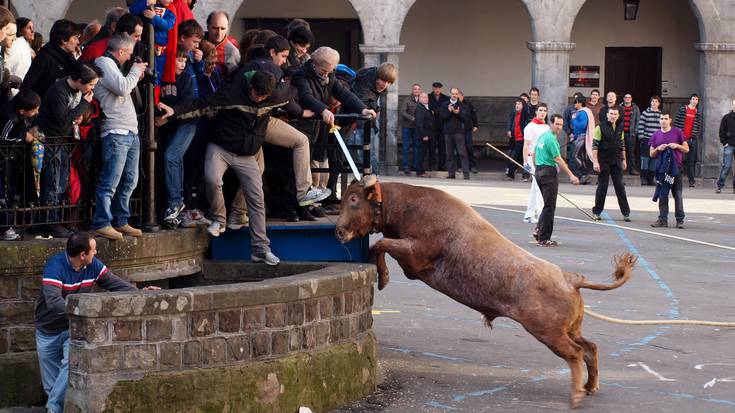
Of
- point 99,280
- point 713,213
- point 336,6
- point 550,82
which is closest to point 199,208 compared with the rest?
point 99,280

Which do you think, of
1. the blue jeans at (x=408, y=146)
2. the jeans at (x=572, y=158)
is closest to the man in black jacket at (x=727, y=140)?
the jeans at (x=572, y=158)

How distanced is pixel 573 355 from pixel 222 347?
8.91ft

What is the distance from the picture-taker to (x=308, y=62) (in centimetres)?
1279

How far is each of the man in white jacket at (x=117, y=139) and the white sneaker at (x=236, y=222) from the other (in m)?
0.91

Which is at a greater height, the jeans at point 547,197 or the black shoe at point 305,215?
the black shoe at point 305,215

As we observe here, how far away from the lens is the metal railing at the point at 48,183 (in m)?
10.9

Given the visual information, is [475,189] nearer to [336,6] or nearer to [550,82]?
[550,82]

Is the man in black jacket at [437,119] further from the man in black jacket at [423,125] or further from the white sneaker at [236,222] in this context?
the white sneaker at [236,222]

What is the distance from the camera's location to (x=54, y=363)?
1005cm

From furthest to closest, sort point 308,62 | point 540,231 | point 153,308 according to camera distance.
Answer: point 540,231 < point 308,62 < point 153,308

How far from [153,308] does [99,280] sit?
67cm

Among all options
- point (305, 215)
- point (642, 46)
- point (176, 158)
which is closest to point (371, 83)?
point (305, 215)

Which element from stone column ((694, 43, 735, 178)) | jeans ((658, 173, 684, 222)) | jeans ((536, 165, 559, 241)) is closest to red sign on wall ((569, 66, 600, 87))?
stone column ((694, 43, 735, 178))

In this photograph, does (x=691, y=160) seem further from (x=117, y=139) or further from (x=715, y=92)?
(x=117, y=139)
